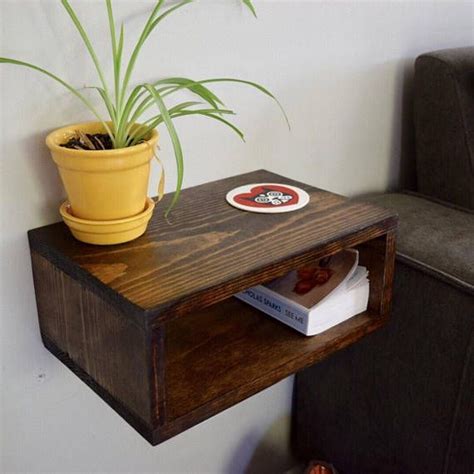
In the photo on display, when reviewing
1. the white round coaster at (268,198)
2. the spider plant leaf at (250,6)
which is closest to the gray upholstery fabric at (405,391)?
the white round coaster at (268,198)

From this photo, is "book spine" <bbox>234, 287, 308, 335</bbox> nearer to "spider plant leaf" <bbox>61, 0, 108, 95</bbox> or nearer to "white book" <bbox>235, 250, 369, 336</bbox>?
"white book" <bbox>235, 250, 369, 336</bbox>

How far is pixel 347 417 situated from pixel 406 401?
18 cm

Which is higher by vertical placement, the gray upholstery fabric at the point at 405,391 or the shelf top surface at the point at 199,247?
the shelf top surface at the point at 199,247

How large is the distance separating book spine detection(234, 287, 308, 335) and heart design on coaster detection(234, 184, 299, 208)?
150 millimetres

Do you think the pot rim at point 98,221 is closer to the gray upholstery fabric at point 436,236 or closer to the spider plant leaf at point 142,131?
the spider plant leaf at point 142,131

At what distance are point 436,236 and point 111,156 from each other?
0.66 metres

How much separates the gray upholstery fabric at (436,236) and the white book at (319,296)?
143 mm

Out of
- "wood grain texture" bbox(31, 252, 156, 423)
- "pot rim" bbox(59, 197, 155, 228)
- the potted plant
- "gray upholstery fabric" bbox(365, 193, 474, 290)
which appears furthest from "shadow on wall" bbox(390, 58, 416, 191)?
"wood grain texture" bbox(31, 252, 156, 423)

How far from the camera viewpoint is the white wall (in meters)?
0.87

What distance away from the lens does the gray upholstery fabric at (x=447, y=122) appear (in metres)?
1.27

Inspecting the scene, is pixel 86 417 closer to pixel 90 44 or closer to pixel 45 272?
pixel 45 272

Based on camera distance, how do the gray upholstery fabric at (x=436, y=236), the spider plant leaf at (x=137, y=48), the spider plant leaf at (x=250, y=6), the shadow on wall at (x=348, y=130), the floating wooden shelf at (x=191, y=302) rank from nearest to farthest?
the floating wooden shelf at (x=191, y=302), the spider plant leaf at (x=137, y=48), the spider plant leaf at (x=250, y=6), the gray upholstery fabric at (x=436, y=236), the shadow on wall at (x=348, y=130)

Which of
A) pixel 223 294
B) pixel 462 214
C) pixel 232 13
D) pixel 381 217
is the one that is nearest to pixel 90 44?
pixel 232 13

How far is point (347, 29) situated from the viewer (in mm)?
1215
